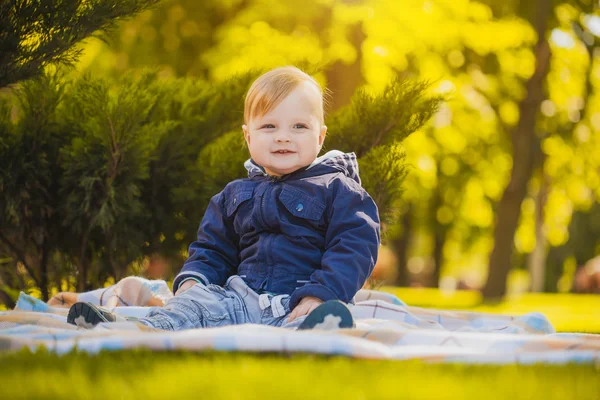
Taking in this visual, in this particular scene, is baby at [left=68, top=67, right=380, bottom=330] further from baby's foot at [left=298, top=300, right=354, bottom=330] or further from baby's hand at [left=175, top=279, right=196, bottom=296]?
baby's foot at [left=298, top=300, right=354, bottom=330]

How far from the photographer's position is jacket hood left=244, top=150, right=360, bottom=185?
3.99 m

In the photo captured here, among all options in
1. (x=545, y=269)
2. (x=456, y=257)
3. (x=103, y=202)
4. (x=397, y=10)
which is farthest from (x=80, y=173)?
(x=456, y=257)

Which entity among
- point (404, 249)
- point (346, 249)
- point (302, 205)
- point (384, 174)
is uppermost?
point (384, 174)

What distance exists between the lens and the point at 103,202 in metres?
5.14

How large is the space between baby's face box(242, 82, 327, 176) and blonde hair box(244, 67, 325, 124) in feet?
0.08

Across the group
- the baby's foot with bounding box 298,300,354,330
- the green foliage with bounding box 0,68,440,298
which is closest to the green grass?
the baby's foot with bounding box 298,300,354,330

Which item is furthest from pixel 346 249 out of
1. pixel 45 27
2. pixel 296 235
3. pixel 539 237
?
pixel 539 237

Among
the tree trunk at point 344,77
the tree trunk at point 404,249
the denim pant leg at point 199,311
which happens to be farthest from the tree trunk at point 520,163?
the tree trunk at point 404,249

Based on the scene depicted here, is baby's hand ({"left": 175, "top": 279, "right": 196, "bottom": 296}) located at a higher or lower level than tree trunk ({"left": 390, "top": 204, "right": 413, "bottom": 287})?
higher

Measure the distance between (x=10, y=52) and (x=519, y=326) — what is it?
2948mm

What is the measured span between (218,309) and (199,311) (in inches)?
3.3

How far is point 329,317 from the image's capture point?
3080 mm

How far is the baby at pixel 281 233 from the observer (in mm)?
3594

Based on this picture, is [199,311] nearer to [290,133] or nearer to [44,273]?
[290,133]
